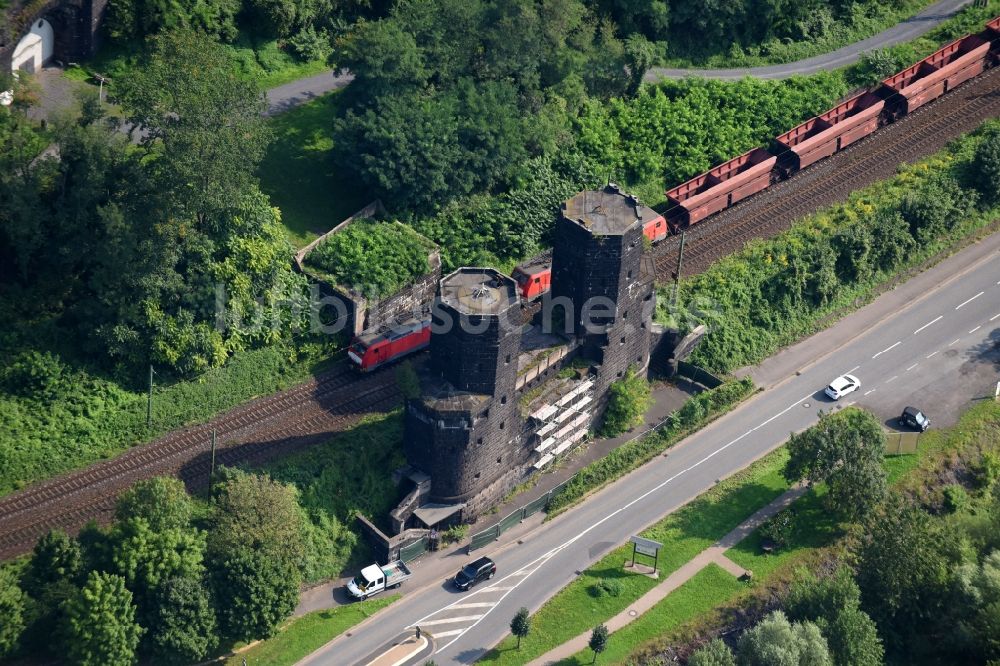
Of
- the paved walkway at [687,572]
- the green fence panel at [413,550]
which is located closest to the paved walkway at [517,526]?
the green fence panel at [413,550]

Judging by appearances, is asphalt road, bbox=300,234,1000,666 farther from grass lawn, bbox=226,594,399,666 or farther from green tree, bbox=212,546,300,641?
green tree, bbox=212,546,300,641

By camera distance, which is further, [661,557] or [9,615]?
[661,557]

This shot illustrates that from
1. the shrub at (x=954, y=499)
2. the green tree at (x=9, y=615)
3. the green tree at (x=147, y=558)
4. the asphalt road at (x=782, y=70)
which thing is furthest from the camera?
the asphalt road at (x=782, y=70)

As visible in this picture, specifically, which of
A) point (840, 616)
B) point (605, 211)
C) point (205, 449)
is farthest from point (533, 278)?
point (840, 616)

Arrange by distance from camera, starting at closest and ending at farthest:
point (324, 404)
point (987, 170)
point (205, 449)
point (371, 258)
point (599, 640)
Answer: point (599, 640) → point (205, 449) → point (324, 404) → point (371, 258) → point (987, 170)

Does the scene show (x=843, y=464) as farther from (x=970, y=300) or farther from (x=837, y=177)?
(x=837, y=177)

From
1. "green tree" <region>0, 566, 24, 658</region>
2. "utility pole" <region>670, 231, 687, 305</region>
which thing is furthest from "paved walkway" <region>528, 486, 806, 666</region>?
"green tree" <region>0, 566, 24, 658</region>

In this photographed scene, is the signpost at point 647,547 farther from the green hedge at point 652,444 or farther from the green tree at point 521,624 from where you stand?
the green tree at point 521,624
